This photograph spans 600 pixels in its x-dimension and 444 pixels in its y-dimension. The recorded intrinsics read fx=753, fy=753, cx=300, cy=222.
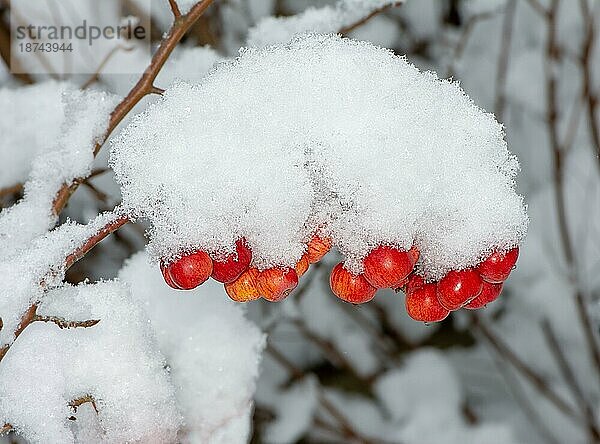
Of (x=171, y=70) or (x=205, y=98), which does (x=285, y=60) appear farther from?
(x=171, y=70)

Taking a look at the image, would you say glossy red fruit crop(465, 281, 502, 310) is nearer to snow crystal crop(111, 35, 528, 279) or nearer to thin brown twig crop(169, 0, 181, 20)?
snow crystal crop(111, 35, 528, 279)

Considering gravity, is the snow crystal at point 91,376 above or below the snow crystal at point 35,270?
below

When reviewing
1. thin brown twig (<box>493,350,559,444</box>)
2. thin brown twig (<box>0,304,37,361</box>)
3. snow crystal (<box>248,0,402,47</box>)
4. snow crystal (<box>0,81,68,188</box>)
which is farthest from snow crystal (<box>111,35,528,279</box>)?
thin brown twig (<box>493,350,559,444</box>)

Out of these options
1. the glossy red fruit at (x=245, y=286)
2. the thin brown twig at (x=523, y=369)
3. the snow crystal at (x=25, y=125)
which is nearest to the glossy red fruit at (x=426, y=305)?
the glossy red fruit at (x=245, y=286)

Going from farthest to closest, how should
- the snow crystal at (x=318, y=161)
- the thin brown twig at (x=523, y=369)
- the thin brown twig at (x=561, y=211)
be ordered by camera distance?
1. the thin brown twig at (x=523, y=369)
2. the thin brown twig at (x=561, y=211)
3. the snow crystal at (x=318, y=161)

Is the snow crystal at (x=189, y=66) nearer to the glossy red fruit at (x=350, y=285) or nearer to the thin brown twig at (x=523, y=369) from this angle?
the glossy red fruit at (x=350, y=285)

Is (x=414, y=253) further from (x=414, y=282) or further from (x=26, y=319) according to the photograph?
(x=26, y=319)
